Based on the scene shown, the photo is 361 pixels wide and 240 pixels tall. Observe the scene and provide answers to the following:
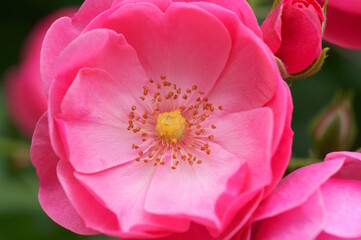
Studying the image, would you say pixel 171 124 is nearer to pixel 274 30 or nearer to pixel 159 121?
pixel 159 121

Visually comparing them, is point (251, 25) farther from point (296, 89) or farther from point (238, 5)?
point (296, 89)

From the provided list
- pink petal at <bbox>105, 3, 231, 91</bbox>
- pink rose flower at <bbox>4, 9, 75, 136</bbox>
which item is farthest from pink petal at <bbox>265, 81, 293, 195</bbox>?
pink rose flower at <bbox>4, 9, 75, 136</bbox>

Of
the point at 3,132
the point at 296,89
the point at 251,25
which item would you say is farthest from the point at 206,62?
the point at 3,132

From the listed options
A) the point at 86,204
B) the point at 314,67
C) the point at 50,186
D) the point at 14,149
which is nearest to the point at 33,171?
the point at 14,149

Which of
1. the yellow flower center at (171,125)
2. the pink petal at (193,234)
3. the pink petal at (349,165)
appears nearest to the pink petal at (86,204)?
the pink petal at (193,234)

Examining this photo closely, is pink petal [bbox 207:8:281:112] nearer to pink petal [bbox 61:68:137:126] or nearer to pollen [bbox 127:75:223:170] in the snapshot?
pollen [bbox 127:75:223:170]

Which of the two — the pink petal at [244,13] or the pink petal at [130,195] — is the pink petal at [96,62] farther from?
the pink petal at [244,13]
